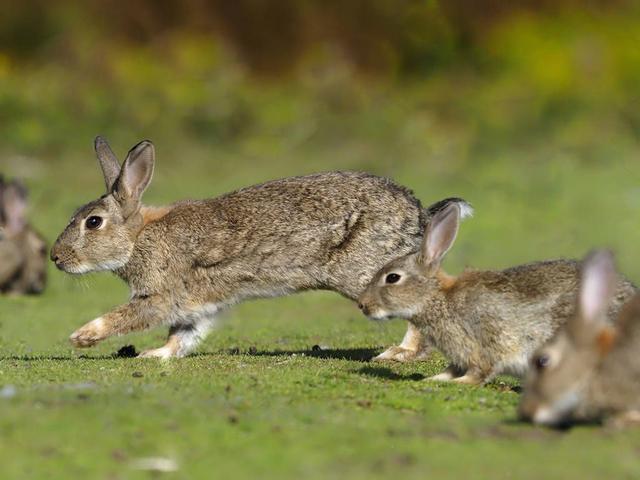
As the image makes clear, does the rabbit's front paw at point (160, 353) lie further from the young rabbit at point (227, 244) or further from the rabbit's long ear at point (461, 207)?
the rabbit's long ear at point (461, 207)

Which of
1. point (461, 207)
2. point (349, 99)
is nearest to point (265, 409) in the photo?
point (461, 207)

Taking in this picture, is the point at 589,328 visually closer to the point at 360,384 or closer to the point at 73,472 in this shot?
the point at 360,384

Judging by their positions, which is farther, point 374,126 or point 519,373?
point 374,126

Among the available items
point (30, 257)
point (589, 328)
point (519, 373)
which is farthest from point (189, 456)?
point (30, 257)

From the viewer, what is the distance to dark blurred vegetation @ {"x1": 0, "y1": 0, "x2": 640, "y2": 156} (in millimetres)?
27078

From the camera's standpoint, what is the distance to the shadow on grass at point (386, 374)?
9648 millimetres

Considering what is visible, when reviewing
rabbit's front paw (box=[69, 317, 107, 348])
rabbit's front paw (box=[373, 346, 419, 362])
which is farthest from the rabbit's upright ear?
rabbit's front paw (box=[373, 346, 419, 362])

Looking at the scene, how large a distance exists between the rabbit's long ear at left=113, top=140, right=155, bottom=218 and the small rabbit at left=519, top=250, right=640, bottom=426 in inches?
199

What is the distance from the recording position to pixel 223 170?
998 inches

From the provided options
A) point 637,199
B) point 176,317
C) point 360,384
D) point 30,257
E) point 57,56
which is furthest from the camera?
point 57,56

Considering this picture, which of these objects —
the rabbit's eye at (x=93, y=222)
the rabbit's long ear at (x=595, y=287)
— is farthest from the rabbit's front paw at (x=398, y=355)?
the rabbit's long ear at (x=595, y=287)

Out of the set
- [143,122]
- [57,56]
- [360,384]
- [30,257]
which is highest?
[57,56]

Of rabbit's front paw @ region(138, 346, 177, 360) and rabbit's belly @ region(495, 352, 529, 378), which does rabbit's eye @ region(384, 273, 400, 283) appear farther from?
rabbit's front paw @ region(138, 346, 177, 360)

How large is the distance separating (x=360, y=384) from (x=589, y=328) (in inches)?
84.8
